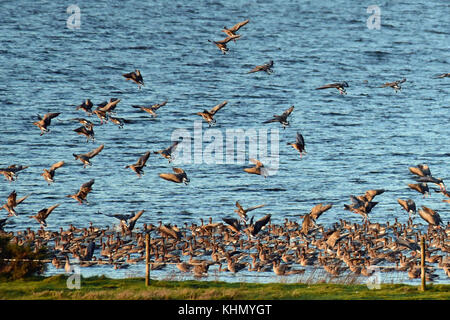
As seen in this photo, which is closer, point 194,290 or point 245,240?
point 194,290

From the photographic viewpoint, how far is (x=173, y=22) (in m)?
120

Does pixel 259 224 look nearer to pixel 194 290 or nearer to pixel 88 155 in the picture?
pixel 88 155

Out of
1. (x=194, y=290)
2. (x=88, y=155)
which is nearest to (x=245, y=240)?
(x=88, y=155)

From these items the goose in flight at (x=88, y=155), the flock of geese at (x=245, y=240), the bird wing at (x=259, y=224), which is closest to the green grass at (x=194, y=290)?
the flock of geese at (x=245, y=240)

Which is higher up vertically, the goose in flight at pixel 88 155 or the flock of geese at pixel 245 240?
the goose in flight at pixel 88 155

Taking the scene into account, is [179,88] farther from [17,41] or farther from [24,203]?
[24,203]

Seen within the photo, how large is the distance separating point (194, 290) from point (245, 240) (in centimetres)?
1832

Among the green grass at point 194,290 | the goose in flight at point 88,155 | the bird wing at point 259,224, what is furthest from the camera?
the goose in flight at point 88,155

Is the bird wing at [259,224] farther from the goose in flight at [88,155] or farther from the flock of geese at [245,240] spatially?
the goose in flight at [88,155]

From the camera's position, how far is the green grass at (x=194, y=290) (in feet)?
90.0

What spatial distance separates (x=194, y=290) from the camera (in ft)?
93.7

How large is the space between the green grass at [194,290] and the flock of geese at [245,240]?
424cm

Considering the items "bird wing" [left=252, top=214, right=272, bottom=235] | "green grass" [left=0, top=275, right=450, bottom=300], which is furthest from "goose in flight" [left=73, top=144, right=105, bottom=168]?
"green grass" [left=0, top=275, right=450, bottom=300]

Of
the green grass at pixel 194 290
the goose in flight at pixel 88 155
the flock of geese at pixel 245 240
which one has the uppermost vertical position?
the goose in flight at pixel 88 155
